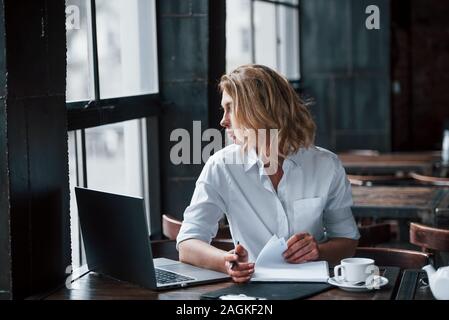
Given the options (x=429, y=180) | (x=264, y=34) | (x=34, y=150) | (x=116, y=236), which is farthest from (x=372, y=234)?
(x=264, y=34)

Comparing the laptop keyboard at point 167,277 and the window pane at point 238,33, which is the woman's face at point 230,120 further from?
the window pane at point 238,33

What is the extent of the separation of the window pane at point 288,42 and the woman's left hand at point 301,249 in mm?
5488

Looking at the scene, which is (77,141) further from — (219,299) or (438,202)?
(438,202)

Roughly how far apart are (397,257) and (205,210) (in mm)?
713

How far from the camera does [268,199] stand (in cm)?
294

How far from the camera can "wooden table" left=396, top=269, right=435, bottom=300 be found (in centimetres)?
234

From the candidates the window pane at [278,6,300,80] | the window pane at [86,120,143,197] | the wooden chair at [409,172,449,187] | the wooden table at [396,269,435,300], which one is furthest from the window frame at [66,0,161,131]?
the window pane at [278,6,300,80]

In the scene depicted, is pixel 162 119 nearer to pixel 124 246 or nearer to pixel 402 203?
pixel 402 203

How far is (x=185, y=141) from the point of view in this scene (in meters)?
4.57

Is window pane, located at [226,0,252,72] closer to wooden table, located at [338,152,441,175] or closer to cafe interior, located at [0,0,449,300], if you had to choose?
cafe interior, located at [0,0,449,300]

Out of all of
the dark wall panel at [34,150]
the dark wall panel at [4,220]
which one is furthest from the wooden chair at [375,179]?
the dark wall panel at [4,220]

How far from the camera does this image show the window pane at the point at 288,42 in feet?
26.6

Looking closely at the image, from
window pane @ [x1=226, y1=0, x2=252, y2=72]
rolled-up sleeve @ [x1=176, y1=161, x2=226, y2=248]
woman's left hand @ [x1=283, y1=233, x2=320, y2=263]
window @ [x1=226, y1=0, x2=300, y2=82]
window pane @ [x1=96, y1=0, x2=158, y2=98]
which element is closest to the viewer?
woman's left hand @ [x1=283, y1=233, x2=320, y2=263]
